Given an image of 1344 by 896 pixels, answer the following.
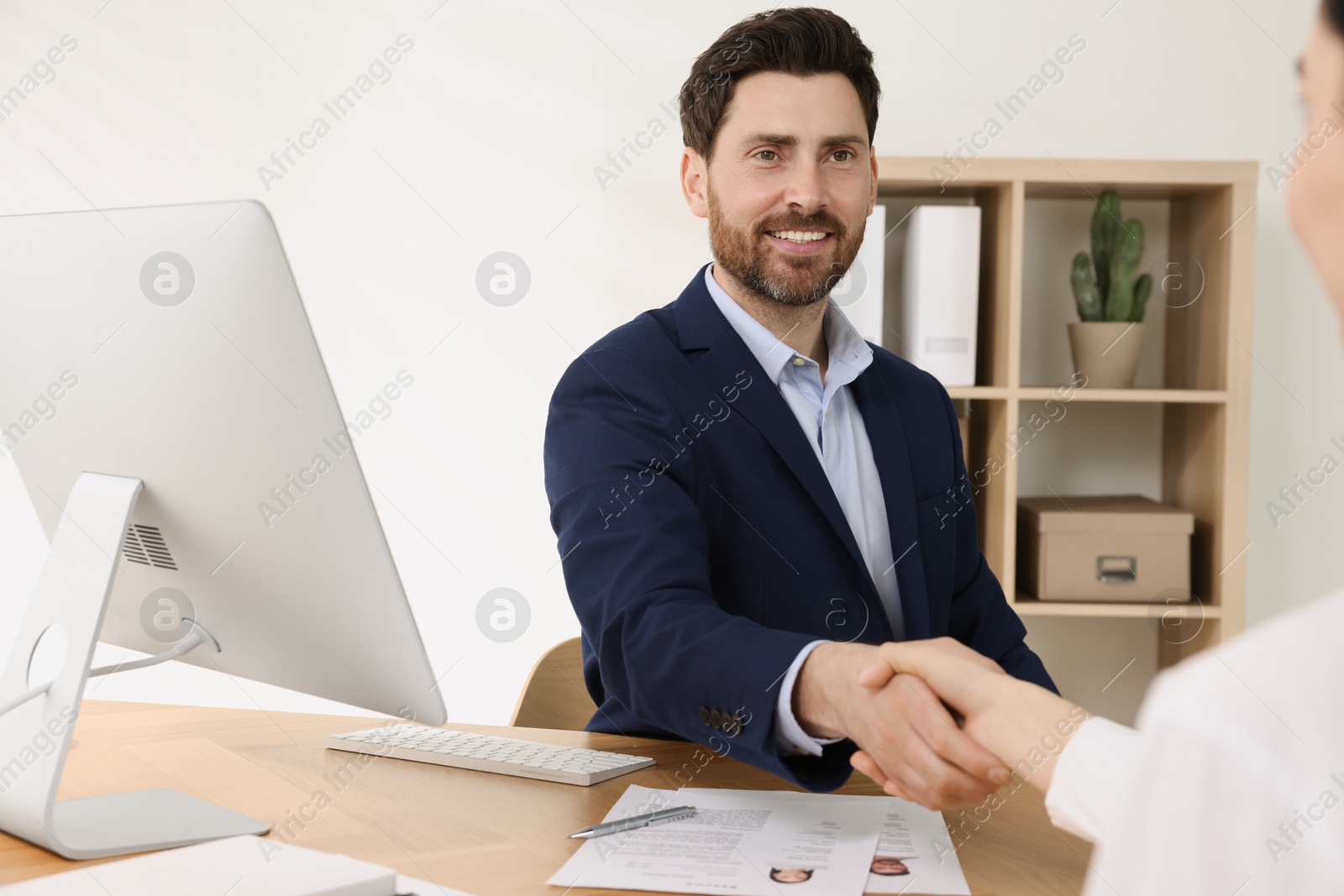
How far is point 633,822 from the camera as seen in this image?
3.09 feet

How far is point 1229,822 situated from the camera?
11.1 inches

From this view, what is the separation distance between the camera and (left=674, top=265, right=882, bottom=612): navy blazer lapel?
141cm

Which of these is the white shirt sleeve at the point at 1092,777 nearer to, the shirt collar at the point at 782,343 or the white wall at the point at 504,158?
the shirt collar at the point at 782,343

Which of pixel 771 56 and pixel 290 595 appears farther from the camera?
pixel 771 56

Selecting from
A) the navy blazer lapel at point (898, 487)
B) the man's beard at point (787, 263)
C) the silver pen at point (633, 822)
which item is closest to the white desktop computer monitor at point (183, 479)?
the silver pen at point (633, 822)

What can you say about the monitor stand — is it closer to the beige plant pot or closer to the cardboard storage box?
the cardboard storage box

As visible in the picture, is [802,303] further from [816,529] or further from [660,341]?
[816,529]

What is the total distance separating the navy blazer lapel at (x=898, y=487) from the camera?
1486mm

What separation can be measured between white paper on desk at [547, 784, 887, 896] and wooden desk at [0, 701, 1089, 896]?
3cm

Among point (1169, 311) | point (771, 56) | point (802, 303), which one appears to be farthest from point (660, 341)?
point (1169, 311)

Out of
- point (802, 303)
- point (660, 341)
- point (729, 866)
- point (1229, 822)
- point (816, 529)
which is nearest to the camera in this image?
point (1229, 822)

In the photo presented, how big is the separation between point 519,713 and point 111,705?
0.55 meters

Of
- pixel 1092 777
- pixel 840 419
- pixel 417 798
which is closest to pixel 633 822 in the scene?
pixel 417 798

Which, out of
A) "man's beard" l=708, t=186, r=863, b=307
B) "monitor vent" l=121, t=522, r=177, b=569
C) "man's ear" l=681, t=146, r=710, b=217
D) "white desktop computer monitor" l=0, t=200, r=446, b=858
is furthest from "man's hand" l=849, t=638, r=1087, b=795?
"man's ear" l=681, t=146, r=710, b=217
